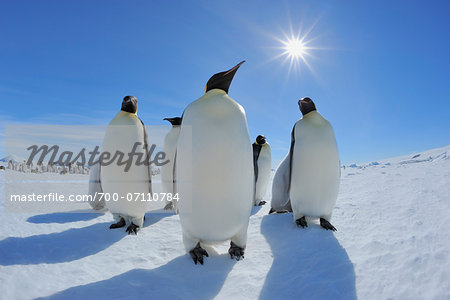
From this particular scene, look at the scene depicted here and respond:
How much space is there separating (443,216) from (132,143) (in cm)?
365

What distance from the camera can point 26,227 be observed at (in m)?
2.65

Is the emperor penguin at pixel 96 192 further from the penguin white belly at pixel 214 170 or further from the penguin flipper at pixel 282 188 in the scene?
the penguin flipper at pixel 282 188

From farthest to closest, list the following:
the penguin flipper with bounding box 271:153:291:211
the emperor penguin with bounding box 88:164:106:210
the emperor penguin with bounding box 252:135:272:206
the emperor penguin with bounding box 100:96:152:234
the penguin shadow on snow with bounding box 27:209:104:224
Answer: the emperor penguin with bounding box 252:135:272:206 < the emperor penguin with bounding box 88:164:106:210 < the penguin flipper with bounding box 271:153:291:211 < the penguin shadow on snow with bounding box 27:209:104:224 < the emperor penguin with bounding box 100:96:152:234

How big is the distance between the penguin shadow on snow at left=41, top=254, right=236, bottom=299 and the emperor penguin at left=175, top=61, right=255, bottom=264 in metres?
0.14

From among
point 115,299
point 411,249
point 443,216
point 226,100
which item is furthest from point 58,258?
point 443,216

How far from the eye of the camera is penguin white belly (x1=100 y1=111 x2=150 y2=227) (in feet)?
9.91

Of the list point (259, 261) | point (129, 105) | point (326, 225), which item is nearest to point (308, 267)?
point (259, 261)

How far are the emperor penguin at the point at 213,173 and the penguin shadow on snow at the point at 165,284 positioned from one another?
5.6 inches

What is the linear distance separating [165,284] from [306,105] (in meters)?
2.59

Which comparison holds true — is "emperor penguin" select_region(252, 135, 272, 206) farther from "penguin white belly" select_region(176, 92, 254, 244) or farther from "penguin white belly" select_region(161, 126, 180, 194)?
"penguin white belly" select_region(176, 92, 254, 244)

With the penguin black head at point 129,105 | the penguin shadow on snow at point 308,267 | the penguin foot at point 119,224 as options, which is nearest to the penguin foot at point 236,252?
the penguin shadow on snow at point 308,267

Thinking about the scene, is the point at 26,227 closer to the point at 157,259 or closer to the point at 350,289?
the point at 157,259

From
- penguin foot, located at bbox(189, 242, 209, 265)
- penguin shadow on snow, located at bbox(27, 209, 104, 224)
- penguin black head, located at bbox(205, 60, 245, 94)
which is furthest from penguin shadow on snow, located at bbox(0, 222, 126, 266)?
penguin black head, located at bbox(205, 60, 245, 94)

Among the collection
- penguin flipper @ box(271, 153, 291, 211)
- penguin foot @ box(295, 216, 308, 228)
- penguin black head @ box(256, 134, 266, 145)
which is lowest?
penguin foot @ box(295, 216, 308, 228)
